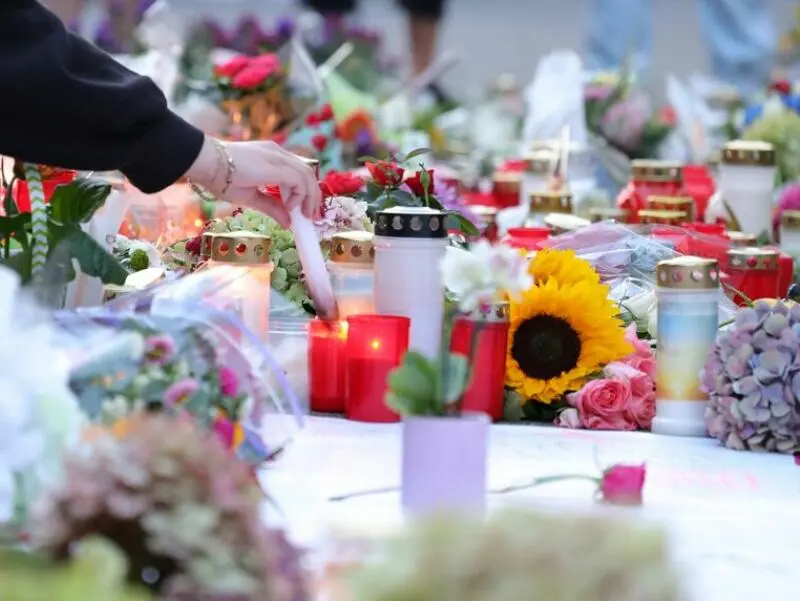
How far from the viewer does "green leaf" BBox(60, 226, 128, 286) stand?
1663 mm

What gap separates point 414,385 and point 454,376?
1.2 inches

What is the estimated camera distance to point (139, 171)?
5.71 ft

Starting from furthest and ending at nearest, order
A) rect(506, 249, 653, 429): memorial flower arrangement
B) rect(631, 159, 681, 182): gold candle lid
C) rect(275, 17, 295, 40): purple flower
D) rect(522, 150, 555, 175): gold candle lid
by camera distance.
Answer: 1. rect(275, 17, 295, 40): purple flower
2. rect(522, 150, 555, 175): gold candle lid
3. rect(631, 159, 681, 182): gold candle lid
4. rect(506, 249, 653, 429): memorial flower arrangement

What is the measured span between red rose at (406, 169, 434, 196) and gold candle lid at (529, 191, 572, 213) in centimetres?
70

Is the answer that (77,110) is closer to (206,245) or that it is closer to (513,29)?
(206,245)

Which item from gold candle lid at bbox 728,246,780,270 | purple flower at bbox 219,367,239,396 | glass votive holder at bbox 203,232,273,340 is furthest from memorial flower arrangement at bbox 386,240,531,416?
gold candle lid at bbox 728,246,780,270

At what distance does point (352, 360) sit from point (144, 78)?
382mm

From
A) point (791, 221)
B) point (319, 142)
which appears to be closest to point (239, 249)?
point (791, 221)

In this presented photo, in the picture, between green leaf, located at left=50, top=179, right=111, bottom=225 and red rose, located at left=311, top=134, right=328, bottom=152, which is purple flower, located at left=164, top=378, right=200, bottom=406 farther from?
red rose, located at left=311, top=134, right=328, bottom=152

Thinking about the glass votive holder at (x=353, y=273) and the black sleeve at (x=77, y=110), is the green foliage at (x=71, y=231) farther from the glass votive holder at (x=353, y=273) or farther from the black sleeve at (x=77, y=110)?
the glass votive holder at (x=353, y=273)

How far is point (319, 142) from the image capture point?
11.2 ft

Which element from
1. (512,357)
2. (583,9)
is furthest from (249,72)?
(583,9)

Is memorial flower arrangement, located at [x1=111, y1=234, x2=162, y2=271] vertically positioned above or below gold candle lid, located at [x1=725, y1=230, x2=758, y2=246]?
below

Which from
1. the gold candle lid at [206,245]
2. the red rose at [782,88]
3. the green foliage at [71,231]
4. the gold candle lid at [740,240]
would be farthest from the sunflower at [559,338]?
the red rose at [782,88]
